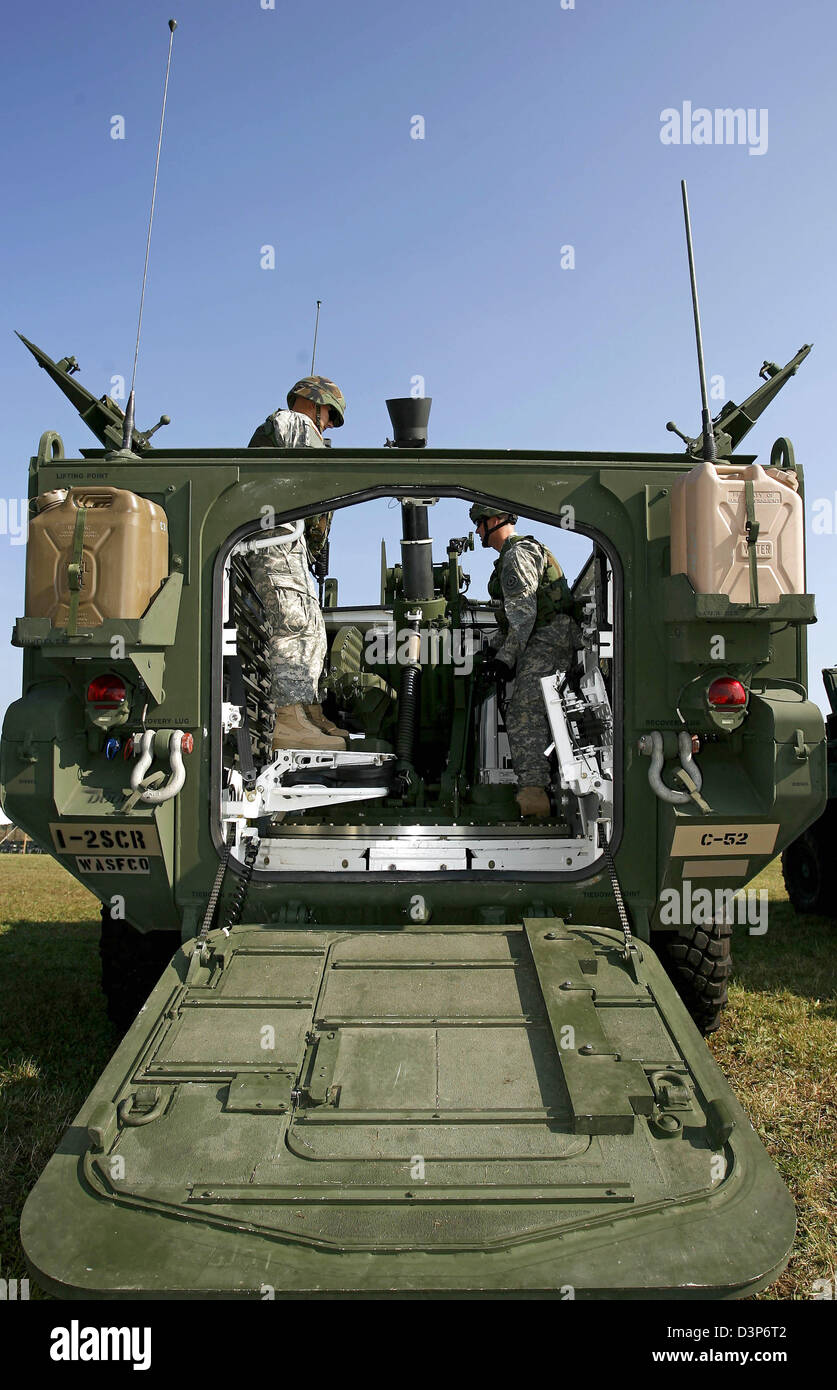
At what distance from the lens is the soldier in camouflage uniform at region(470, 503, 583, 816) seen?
519cm

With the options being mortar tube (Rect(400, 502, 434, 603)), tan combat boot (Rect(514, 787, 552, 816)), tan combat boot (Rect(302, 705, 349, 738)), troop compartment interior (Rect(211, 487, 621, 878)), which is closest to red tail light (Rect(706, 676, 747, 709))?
troop compartment interior (Rect(211, 487, 621, 878))

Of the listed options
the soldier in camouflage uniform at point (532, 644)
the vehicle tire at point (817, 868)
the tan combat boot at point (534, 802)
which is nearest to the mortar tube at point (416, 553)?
the soldier in camouflage uniform at point (532, 644)

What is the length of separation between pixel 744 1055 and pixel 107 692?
3.33 meters

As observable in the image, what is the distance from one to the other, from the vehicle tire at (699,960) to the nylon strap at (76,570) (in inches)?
114

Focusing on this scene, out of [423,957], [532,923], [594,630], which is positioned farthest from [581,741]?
[423,957]

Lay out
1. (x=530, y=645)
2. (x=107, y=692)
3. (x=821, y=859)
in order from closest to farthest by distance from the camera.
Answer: (x=107, y=692) → (x=530, y=645) → (x=821, y=859)

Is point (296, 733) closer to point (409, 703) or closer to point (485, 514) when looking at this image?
point (409, 703)

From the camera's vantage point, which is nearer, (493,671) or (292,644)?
(292,644)

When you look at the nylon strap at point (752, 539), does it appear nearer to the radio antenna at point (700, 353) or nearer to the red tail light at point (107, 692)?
the radio antenna at point (700, 353)

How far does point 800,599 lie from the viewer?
3.69 metres

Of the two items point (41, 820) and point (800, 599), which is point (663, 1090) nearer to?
point (800, 599)

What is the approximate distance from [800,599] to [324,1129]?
2524 millimetres

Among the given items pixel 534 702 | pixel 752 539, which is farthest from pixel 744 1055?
pixel 752 539

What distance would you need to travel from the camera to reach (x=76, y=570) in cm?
360
